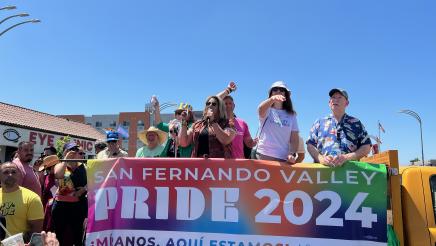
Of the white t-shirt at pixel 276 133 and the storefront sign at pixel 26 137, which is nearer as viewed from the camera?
the white t-shirt at pixel 276 133

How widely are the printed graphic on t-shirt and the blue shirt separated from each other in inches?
120

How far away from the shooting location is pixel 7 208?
4.03m

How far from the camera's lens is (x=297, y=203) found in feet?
10.9

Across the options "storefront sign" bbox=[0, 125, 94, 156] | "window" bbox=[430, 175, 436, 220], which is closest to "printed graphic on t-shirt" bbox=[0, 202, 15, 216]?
"window" bbox=[430, 175, 436, 220]

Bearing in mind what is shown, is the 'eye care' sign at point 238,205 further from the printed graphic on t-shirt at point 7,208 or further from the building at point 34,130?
the building at point 34,130

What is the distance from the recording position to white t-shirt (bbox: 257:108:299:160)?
3.90 metres

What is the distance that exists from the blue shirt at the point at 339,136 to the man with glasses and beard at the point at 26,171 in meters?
4.05

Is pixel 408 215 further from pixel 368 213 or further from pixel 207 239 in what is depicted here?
pixel 207 239

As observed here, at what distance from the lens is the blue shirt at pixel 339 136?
3.62 meters

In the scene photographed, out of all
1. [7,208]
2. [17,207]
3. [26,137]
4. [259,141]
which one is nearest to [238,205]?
[259,141]

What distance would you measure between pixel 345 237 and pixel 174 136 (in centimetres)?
267

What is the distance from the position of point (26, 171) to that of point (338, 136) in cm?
451

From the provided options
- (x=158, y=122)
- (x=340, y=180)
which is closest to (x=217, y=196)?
(x=340, y=180)

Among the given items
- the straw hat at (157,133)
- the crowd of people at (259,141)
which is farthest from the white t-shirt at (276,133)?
the straw hat at (157,133)
